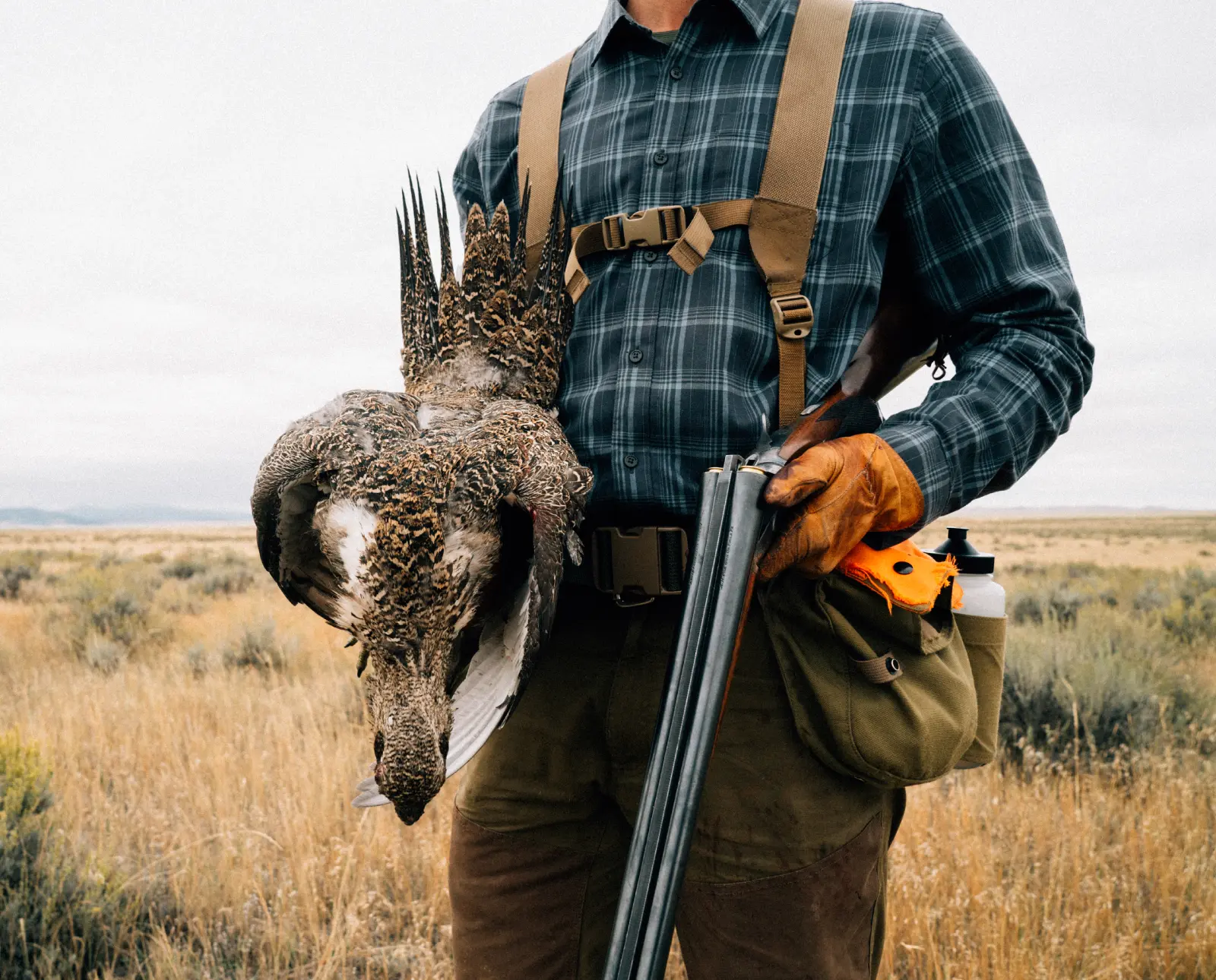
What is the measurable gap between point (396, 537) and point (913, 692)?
44.4 inches

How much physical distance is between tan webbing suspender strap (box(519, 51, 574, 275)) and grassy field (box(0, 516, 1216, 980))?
2.97m

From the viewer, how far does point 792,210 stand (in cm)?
190

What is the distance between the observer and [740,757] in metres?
1.91

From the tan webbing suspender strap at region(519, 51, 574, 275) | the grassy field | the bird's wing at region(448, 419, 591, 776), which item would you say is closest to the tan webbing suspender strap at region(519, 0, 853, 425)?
the tan webbing suspender strap at region(519, 51, 574, 275)

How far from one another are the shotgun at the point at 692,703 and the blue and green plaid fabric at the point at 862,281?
36 centimetres

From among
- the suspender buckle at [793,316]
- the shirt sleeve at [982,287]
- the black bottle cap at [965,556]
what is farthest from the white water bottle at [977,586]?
the suspender buckle at [793,316]

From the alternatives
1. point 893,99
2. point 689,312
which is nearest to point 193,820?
point 689,312

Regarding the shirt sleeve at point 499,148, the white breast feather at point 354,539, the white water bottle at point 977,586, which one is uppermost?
the shirt sleeve at point 499,148

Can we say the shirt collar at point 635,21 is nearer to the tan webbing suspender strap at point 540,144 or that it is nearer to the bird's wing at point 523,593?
the tan webbing suspender strap at point 540,144

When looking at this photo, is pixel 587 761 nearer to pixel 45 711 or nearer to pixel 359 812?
pixel 359 812

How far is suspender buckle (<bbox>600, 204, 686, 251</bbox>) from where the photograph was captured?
2.02 meters

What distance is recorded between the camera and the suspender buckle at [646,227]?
2.02 m

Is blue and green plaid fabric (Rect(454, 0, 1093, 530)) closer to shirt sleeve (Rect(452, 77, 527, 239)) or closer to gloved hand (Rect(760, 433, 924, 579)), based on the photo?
gloved hand (Rect(760, 433, 924, 579))

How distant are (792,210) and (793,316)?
241 millimetres
